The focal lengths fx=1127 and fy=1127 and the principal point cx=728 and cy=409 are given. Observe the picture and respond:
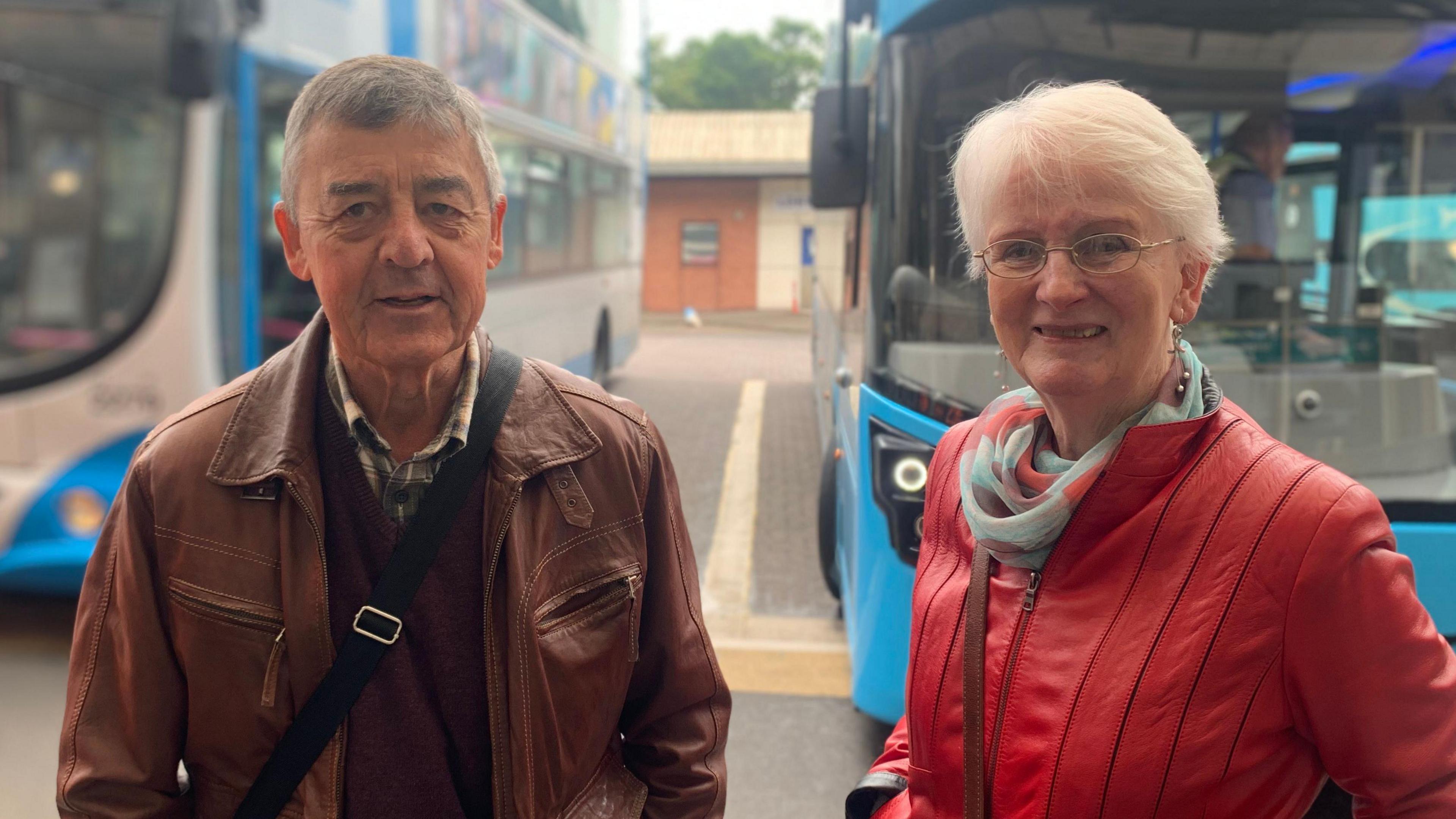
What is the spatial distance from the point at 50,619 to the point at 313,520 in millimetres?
4606

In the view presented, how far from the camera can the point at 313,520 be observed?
1541 mm

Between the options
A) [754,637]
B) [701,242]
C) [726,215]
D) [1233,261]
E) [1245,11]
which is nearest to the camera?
[1245,11]

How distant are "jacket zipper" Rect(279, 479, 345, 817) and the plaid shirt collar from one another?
4.1 inches

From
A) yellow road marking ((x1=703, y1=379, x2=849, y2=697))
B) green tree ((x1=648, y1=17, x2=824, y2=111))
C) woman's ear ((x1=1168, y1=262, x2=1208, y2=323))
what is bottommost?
yellow road marking ((x1=703, y1=379, x2=849, y2=697))

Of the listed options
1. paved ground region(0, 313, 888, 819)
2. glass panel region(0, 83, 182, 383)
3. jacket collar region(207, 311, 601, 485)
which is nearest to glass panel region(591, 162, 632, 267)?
paved ground region(0, 313, 888, 819)

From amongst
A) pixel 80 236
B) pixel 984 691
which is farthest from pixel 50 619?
pixel 984 691

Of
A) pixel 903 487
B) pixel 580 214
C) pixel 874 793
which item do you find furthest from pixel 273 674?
pixel 580 214

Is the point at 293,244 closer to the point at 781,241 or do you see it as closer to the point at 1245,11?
the point at 1245,11

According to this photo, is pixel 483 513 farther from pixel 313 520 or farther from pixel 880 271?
pixel 880 271

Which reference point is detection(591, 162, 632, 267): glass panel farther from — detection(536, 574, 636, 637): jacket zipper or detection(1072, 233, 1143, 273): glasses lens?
detection(1072, 233, 1143, 273): glasses lens

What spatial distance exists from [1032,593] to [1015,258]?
18.4 inches

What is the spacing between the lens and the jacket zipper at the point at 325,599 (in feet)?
5.03

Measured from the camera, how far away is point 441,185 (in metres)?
1.63

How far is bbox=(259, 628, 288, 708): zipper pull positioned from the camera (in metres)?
1.52
